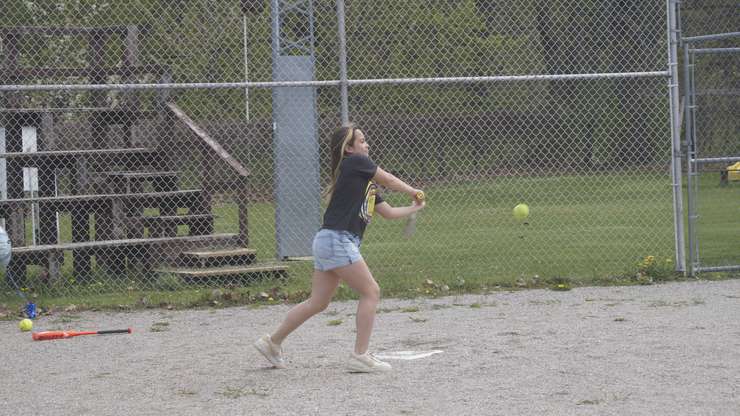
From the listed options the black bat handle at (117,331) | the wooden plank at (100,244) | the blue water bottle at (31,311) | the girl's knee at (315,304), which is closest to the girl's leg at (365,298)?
the girl's knee at (315,304)

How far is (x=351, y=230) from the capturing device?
667 centimetres

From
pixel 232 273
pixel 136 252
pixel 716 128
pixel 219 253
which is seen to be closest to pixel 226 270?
pixel 232 273

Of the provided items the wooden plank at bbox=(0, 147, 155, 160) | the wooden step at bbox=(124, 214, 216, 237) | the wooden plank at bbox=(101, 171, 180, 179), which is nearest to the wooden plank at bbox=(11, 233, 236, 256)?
the wooden step at bbox=(124, 214, 216, 237)

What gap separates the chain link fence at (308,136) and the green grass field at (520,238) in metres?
0.07

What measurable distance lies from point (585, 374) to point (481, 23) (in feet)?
40.1

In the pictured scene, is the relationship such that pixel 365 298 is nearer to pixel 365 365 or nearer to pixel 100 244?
pixel 365 365

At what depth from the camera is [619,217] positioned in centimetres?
1809

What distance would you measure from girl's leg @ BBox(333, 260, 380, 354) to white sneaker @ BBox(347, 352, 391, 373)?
0.04m

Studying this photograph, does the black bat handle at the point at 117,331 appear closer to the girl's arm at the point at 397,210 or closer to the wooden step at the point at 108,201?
the wooden step at the point at 108,201

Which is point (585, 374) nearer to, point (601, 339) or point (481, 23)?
point (601, 339)

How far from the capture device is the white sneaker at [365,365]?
662cm

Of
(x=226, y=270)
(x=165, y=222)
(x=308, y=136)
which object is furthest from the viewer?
(x=308, y=136)

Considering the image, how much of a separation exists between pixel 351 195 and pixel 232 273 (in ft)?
15.2

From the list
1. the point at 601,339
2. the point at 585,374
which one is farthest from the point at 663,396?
the point at 601,339
